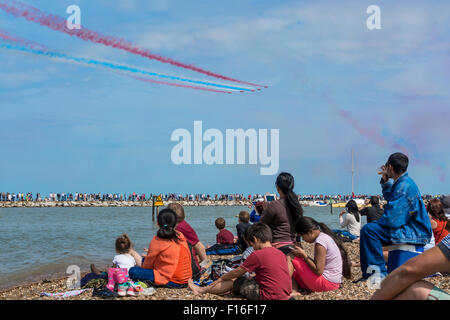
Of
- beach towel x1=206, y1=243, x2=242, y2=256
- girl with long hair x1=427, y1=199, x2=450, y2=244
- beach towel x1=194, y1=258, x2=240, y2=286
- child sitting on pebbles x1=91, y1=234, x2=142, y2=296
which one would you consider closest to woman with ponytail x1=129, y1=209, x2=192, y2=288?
child sitting on pebbles x1=91, y1=234, x2=142, y2=296

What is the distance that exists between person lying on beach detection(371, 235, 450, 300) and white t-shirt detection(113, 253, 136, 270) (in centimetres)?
488

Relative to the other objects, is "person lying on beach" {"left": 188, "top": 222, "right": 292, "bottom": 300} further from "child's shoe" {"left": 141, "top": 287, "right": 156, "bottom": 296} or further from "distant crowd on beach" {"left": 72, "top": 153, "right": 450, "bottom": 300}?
"child's shoe" {"left": 141, "top": 287, "right": 156, "bottom": 296}

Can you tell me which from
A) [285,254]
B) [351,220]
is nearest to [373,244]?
[285,254]

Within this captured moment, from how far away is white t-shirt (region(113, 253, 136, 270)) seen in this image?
7.07 meters

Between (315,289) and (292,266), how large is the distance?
1.39 feet

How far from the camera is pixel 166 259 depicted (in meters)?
6.88

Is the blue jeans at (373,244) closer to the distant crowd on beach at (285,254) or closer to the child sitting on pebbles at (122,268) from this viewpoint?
the distant crowd on beach at (285,254)

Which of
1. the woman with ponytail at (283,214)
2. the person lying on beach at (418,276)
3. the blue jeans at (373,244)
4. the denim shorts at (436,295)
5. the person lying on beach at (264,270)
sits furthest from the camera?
the woman with ponytail at (283,214)

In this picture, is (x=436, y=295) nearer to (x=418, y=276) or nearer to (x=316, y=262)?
(x=418, y=276)

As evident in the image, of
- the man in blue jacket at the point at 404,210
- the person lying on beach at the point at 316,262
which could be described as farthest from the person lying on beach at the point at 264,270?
the man in blue jacket at the point at 404,210

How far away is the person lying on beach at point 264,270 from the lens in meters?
5.69

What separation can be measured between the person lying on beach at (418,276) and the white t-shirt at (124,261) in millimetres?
4878

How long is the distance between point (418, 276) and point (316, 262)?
12.7ft
